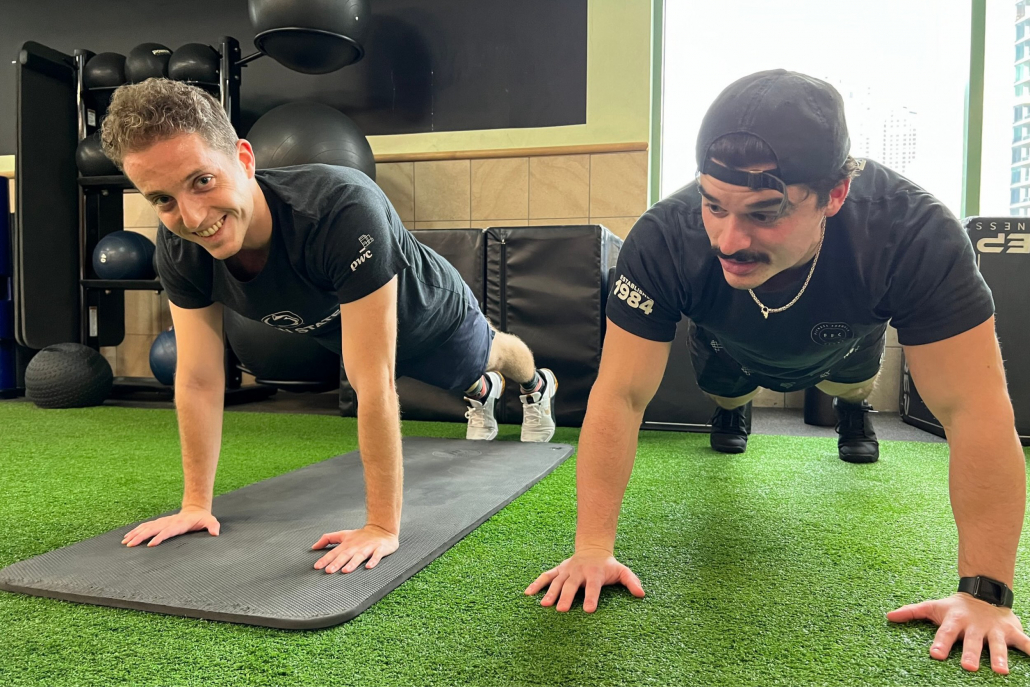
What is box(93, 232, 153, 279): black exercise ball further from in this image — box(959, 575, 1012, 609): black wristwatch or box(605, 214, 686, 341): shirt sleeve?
box(959, 575, 1012, 609): black wristwatch

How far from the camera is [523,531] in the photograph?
1.52 metres

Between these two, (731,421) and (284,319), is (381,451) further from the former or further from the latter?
(731,421)

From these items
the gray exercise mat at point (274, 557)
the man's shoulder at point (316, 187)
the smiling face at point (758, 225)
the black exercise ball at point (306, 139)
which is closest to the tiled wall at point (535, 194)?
the black exercise ball at point (306, 139)

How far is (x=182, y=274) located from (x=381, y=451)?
1.89ft

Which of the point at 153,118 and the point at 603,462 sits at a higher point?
the point at 153,118

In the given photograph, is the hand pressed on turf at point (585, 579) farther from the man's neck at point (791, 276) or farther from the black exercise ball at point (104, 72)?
the black exercise ball at point (104, 72)

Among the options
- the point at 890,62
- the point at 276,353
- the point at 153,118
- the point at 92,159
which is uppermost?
the point at 890,62

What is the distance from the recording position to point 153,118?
1.15 meters

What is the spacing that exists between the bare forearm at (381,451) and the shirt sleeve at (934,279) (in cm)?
87

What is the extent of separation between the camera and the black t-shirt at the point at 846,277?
1.00 m

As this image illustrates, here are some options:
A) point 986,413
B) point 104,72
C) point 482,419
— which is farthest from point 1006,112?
→ point 104,72

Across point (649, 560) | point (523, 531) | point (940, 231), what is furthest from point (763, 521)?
point (940, 231)

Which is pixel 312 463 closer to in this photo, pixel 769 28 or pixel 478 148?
pixel 478 148

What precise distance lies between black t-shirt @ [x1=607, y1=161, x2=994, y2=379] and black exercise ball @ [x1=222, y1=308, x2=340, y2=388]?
2.25m
